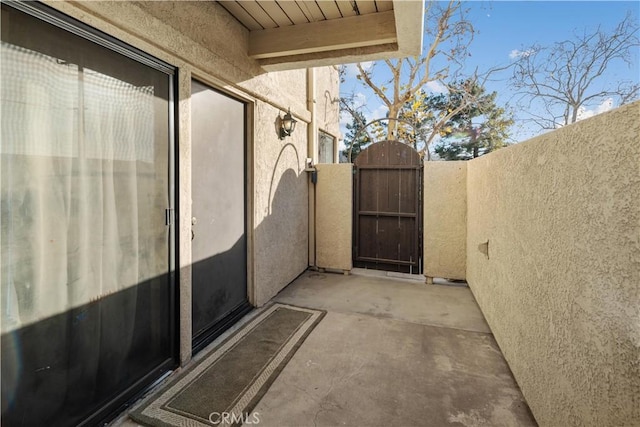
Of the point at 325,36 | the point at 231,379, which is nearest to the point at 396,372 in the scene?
the point at 231,379

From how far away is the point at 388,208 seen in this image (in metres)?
5.80

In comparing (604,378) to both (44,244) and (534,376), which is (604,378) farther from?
(44,244)

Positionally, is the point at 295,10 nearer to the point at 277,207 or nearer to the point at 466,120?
the point at 277,207

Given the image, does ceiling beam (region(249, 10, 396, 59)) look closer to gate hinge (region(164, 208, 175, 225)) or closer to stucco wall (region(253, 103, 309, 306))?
stucco wall (region(253, 103, 309, 306))

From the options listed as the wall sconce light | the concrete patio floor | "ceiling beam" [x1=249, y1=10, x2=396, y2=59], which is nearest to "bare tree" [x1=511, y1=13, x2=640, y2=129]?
the concrete patio floor

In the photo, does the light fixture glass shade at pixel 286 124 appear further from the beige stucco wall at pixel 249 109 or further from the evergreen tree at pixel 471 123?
the evergreen tree at pixel 471 123

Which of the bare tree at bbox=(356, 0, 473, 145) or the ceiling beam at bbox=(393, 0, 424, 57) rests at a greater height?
the bare tree at bbox=(356, 0, 473, 145)

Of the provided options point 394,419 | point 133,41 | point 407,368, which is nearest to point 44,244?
point 133,41

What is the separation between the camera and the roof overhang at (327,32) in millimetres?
3146

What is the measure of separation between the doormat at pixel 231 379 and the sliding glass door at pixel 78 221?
0.30 meters

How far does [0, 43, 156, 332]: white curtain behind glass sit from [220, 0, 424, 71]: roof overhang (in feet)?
5.54

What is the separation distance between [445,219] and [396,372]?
10.6ft

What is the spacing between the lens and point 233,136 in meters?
3.70

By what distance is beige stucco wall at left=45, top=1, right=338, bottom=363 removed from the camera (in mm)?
2357
